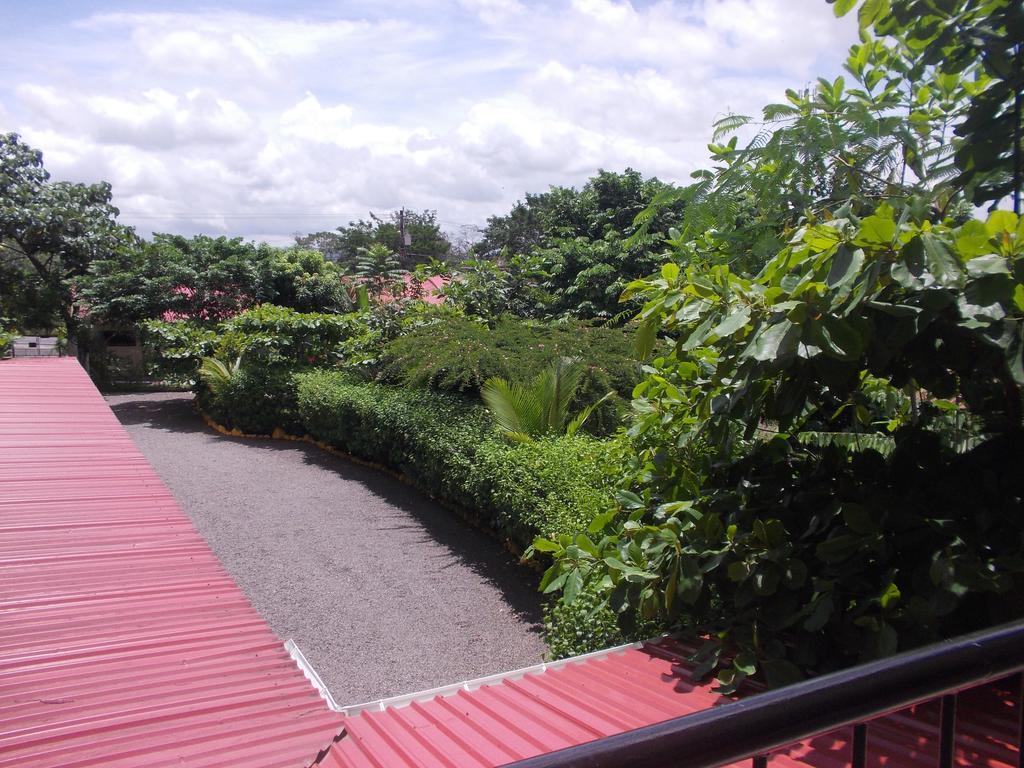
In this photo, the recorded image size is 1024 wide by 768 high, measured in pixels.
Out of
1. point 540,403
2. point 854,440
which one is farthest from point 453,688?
point 540,403

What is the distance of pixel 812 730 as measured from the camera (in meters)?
0.90

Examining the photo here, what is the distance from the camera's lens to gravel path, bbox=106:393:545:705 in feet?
20.7

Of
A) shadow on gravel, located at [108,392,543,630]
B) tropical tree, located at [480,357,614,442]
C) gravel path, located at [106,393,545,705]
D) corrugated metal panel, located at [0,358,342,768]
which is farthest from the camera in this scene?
tropical tree, located at [480,357,614,442]

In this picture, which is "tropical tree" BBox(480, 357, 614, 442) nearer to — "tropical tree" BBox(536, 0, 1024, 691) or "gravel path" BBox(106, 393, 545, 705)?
"gravel path" BBox(106, 393, 545, 705)

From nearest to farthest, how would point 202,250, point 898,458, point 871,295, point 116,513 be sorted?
point 871,295 → point 898,458 → point 116,513 → point 202,250

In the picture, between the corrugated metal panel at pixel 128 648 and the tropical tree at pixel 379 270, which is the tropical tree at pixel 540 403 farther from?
the tropical tree at pixel 379 270

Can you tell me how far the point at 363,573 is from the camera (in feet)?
26.9

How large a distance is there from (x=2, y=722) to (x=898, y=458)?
361 cm

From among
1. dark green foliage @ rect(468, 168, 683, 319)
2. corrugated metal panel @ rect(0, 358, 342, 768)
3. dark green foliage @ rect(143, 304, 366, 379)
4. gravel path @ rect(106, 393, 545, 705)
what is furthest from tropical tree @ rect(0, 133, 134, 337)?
corrugated metal panel @ rect(0, 358, 342, 768)

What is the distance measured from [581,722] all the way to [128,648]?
1.86 meters

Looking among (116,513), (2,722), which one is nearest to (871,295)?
(2,722)

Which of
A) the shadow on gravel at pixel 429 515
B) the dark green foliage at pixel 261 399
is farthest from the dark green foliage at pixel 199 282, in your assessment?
the dark green foliage at pixel 261 399

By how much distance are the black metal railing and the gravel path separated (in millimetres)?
5223

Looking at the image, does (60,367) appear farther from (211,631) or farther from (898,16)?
(898,16)
